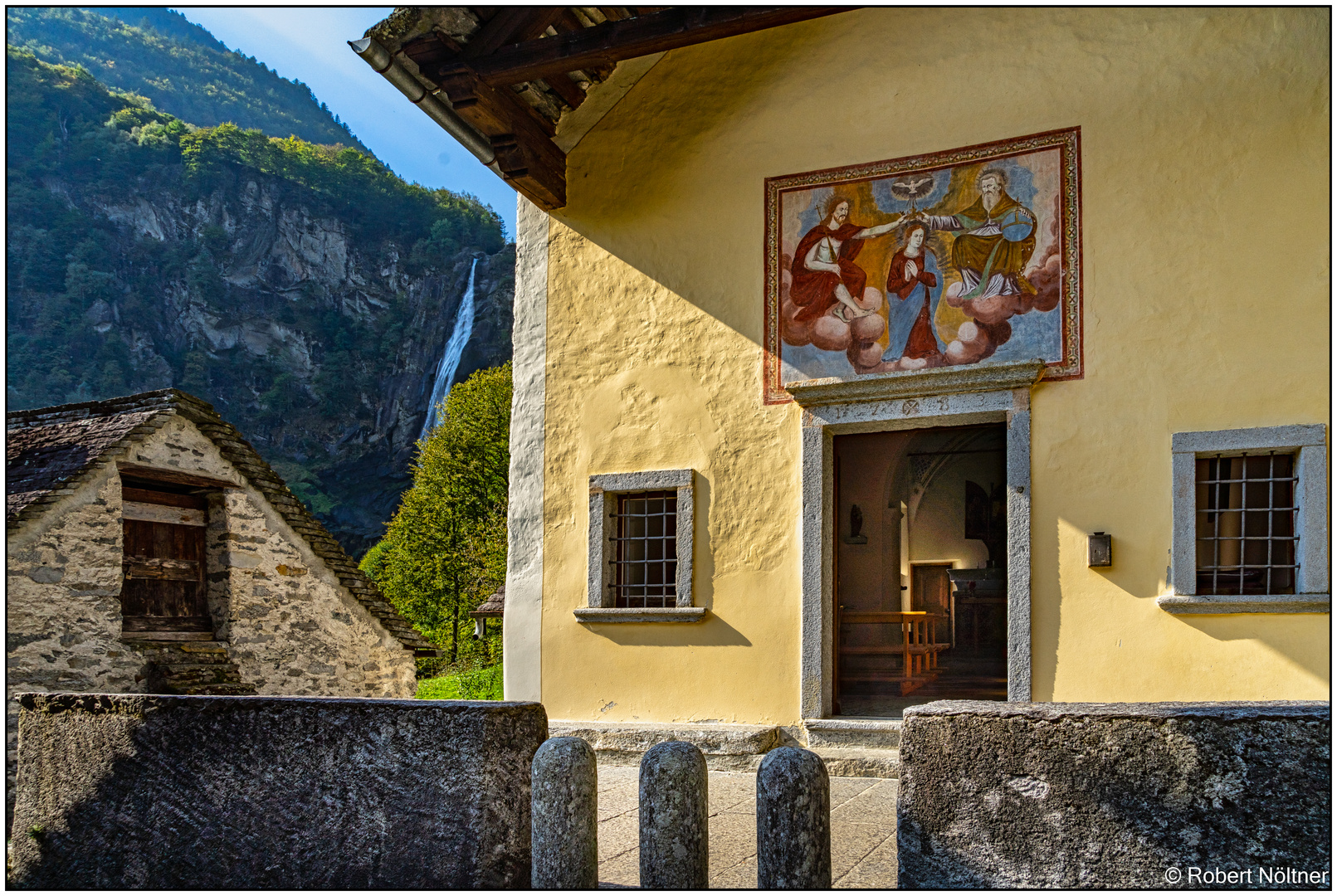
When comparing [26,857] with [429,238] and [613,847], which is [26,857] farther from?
[429,238]

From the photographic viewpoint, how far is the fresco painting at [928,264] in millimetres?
7141

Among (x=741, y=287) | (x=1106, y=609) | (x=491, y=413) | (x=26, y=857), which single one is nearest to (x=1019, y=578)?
(x=1106, y=609)

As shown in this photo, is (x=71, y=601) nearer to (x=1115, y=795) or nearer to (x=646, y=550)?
(x=646, y=550)

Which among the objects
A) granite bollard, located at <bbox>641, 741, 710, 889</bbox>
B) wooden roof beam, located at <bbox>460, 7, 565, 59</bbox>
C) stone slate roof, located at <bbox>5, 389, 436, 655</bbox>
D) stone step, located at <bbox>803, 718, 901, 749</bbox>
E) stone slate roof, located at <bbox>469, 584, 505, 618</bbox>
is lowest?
stone step, located at <bbox>803, 718, 901, 749</bbox>

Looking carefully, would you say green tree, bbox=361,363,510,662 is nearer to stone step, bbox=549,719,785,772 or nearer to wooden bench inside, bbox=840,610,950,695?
wooden bench inside, bbox=840,610,950,695

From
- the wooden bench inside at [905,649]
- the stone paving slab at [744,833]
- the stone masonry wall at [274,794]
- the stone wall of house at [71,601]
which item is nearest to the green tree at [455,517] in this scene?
the wooden bench inside at [905,649]

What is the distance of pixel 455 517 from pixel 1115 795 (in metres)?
28.2

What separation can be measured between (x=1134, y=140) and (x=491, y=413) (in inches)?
972

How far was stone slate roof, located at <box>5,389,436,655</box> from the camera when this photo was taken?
9.01 m

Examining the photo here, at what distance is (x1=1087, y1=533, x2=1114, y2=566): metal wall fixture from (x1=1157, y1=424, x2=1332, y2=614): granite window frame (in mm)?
364

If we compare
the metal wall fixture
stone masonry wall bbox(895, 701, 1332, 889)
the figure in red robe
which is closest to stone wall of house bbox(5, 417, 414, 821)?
stone masonry wall bbox(895, 701, 1332, 889)

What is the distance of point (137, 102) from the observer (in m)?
57.4

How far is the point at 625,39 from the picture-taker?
23.0ft

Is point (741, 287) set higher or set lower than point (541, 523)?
higher
